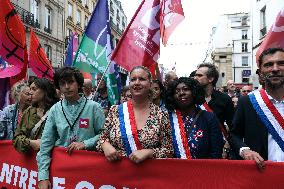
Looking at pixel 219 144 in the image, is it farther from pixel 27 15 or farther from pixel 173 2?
pixel 27 15

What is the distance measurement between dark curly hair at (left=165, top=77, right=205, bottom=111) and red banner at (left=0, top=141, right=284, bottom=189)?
0.64 meters

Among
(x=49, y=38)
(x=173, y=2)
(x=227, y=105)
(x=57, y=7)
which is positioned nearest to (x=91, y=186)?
(x=227, y=105)

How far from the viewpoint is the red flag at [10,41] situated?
5.94m

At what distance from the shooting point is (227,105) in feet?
15.2

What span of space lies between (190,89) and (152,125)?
2.39 ft

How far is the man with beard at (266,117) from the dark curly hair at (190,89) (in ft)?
1.93

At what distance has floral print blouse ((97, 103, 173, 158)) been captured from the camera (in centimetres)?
300

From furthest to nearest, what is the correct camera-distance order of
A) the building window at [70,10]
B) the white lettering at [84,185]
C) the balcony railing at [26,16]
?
the building window at [70,10] < the balcony railing at [26,16] < the white lettering at [84,185]

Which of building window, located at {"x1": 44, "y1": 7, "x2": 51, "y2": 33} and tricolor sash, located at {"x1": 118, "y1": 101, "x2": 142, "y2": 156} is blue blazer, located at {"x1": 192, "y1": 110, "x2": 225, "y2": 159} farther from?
building window, located at {"x1": 44, "y1": 7, "x2": 51, "y2": 33}

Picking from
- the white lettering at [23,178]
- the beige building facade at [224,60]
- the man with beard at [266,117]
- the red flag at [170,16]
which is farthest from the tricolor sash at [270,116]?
the beige building facade at [224,60]

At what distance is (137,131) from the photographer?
3018 mm

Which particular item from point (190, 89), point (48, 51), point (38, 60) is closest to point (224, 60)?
point (48, 51)

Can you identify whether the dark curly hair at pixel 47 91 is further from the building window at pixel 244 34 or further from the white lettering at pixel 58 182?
the building window at pixel 244 34

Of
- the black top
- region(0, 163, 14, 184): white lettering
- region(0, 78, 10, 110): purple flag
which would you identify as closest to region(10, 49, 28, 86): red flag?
region(0, 78, 10, 110): purple flag
